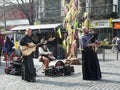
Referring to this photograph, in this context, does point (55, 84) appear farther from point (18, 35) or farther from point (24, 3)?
point (24, 3)

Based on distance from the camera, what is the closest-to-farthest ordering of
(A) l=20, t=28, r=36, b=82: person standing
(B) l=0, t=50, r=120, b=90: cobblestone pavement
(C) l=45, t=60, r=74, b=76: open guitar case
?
1. (B) l=0, t=50, r=120, b=90: cobblestone pavement
2. (A) l=20, t=28, r=36, b=82: person standing
3. (C) l=45, t=60, r=74, b=76: open guitar case

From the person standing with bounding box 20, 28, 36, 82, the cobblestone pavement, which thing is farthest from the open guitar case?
the person standing with bounding box 20, 28, 36, 82

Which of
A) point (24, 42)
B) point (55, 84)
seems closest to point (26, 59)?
point (24, 42)

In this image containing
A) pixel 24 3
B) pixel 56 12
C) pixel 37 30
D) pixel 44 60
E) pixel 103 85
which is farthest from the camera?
pixel 56 12

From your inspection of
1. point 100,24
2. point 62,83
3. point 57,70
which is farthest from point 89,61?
point 100,24

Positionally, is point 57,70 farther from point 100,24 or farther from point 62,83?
point 100,24

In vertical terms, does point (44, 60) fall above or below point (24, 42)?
below

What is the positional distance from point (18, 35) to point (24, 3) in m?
16.9

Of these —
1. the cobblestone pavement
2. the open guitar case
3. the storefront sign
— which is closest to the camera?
the cobblestone pavement

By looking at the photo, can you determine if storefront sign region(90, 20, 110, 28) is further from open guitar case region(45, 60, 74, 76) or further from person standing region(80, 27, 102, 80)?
person standing region(80, 27, 102, 80)

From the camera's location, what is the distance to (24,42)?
11328 mm

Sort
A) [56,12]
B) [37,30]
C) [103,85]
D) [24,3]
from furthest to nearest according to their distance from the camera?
[56,12] < [24,3] < [37,30] < [103,85]

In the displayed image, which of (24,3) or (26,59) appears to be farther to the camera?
(24,3)

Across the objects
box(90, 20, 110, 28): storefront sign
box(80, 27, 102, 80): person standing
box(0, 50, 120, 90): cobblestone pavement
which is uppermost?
box(80, 27, 102, 80): person standing
